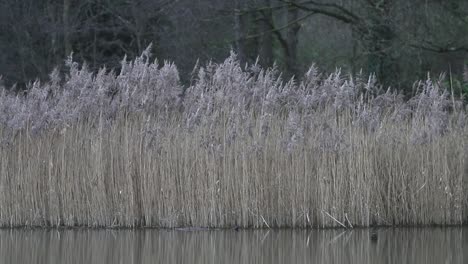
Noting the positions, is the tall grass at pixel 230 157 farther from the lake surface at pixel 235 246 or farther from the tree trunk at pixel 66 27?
the tree trunk at pixel 66 27

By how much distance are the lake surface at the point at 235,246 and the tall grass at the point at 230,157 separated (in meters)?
0.21

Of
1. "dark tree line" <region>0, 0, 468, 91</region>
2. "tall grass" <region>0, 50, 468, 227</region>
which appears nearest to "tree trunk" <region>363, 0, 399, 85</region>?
"dark tree line" <region>0, 0, 468, 91</region>

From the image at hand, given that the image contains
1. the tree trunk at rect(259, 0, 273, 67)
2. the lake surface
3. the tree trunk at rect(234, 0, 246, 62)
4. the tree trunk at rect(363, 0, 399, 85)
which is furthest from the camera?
Answer: the tree trunk at rect(259, 0, 273, 67)

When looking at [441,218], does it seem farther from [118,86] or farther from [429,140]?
[118,86]

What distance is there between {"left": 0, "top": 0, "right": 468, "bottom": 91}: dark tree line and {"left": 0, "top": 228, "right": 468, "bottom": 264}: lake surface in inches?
301

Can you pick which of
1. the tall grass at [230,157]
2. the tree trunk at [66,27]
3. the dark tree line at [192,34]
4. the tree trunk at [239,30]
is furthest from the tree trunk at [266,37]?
the tall grass at [230,157]

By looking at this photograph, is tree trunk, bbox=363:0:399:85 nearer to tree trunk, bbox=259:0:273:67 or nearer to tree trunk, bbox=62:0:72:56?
tree trunk, bbox=259:0:273:67

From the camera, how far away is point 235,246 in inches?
360

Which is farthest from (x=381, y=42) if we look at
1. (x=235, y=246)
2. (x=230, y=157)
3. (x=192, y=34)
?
(x=235, y=246)

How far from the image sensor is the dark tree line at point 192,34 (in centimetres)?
1748

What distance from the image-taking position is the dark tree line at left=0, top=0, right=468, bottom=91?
17484 millimetres

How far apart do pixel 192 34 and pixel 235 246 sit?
36.1 ft

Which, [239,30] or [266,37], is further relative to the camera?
[266,37]

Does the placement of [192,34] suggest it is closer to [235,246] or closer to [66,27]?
[66,27]
